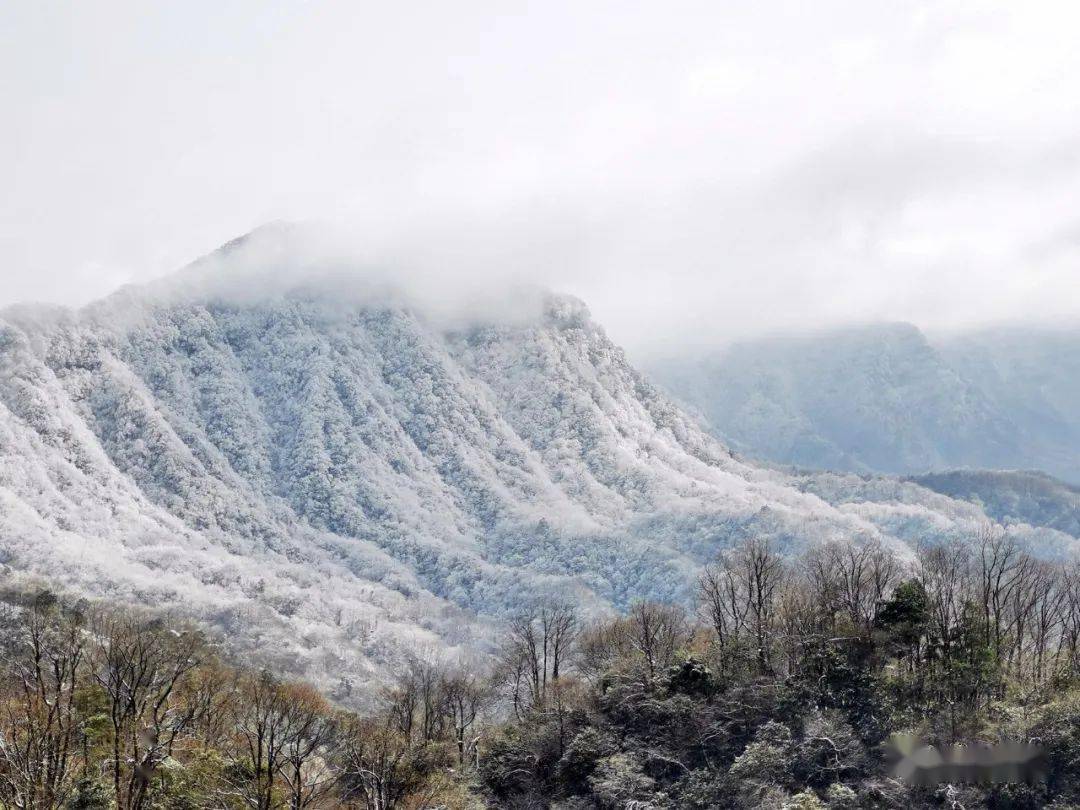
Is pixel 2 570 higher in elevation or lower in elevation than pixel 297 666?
higher

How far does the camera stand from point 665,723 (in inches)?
2475

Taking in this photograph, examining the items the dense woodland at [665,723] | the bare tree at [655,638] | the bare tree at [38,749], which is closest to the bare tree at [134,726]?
the dense woodland at [665,723]

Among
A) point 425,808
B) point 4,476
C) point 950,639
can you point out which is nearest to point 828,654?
point 950,639

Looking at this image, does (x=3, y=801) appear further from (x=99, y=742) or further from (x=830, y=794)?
(x=830, y=794)

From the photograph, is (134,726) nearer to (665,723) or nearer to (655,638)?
(665,723)

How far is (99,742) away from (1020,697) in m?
54.9

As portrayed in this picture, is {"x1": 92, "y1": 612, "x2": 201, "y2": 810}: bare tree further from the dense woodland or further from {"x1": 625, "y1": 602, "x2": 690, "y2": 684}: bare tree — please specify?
{"x1": 625, "y1": 602, "x2": 690, "y2": 684}: bare tree

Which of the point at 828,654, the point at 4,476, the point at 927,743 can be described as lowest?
the point at 927,743

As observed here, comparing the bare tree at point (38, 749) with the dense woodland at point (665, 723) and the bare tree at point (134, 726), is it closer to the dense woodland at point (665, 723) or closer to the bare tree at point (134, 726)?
the dense woodland at point (665, 723)

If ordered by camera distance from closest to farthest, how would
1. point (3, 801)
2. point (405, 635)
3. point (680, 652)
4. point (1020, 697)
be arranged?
1. point (3, 801)
2. point (1020, 697)
3. point (680, 652)
4. point (405, 635)

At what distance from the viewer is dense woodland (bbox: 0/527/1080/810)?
46.1 metres

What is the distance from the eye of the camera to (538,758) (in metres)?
63.9

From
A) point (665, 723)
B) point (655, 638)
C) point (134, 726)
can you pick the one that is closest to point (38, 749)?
point (134, 726)

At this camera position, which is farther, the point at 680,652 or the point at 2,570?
the point at 2,570
